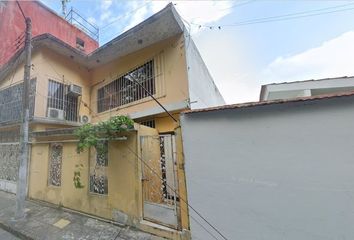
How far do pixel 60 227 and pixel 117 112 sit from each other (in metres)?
4.98

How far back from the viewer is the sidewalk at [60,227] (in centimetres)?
489

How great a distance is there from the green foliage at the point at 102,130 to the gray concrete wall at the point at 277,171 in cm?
198

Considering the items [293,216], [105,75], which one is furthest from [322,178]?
[105,75]

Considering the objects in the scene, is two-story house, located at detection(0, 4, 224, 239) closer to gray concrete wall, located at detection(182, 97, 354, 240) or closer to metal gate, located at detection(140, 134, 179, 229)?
metal gate, located at detection(140, 134, 179, 229)

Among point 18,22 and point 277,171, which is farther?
point 18,22

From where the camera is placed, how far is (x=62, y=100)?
9.55 metres

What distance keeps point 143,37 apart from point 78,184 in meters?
5.83

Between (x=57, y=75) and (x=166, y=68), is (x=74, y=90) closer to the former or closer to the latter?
(x=57, y=75)

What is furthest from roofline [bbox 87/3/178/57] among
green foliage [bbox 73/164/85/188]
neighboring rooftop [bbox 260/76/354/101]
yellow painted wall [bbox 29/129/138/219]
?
green foliage [bbox 73/164/85/188]

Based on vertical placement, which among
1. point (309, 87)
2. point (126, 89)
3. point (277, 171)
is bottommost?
point (277, 171)

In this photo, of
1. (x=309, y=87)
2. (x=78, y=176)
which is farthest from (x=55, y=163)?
(x=309, y=87)

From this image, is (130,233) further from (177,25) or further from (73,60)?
(73,60)

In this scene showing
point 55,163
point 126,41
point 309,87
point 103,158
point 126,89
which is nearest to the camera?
point 103,158

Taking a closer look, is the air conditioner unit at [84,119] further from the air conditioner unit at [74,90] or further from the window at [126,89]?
the air conditioner unit at [74,90]
